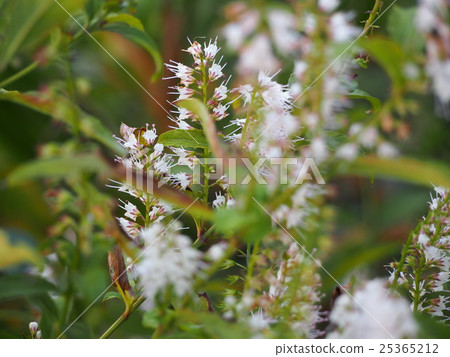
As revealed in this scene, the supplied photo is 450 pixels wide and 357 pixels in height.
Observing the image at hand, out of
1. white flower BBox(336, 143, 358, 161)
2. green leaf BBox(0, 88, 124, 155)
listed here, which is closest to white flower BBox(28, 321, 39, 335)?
green leaf BBox(0, 88, 124, 155)

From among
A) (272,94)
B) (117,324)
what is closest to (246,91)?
(272,94)

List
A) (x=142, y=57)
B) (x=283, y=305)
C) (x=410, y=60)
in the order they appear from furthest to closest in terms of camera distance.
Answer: (x=142, y=57), (x=283, y=305), (x=410, y=60)

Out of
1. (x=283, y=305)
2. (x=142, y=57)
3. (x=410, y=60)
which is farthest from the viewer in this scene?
(x=142, y=57)

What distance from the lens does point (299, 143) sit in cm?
53

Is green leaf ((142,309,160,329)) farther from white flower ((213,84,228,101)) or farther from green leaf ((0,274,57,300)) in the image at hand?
white flower ((213,84,228,101))

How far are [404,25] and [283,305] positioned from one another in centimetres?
22

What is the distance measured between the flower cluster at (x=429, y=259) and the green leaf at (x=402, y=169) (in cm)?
15

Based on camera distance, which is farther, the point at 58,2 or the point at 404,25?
the point at 58,2

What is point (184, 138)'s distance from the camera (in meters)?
0.54

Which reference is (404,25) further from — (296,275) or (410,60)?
(296,275)

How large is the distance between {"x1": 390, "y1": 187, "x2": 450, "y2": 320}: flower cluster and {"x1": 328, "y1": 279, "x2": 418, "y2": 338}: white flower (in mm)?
108

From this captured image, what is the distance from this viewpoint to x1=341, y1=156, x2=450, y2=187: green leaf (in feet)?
1.12

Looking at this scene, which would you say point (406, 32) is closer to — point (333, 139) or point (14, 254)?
point (333, 139)
